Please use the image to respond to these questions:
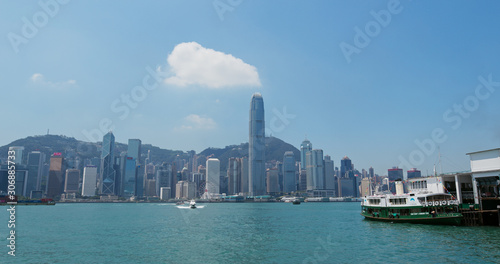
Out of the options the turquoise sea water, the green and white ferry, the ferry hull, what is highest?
the green and white ferry

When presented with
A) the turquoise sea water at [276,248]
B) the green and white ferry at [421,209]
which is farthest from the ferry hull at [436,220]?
the turquoise sea water at [276,248]

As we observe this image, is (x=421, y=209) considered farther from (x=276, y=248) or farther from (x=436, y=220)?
(x=276, y=248)

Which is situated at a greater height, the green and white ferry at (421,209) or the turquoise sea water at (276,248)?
the green and white ferry at (421,209)

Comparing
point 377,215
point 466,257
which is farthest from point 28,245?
point 377,215

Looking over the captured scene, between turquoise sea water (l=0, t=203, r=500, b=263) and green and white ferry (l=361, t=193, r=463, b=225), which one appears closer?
turquoise sea water (l=0, t=203, r=500, b=263)

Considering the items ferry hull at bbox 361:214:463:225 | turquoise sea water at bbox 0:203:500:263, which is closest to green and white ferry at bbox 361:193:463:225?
ferry hull at bbox 361:214:463:225

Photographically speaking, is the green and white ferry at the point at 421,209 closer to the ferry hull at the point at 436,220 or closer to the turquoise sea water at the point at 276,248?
the ferry hull at the point at 436,220

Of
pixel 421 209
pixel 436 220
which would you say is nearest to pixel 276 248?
pixel 421 209

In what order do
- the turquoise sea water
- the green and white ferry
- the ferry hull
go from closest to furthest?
the turquoise sea water
the ferry hull
the green and white ferry

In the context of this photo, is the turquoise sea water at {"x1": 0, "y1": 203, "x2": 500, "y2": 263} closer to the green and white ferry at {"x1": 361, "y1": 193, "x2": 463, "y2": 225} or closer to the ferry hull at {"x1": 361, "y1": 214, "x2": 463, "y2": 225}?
the ferry hull at {"x1": 361, "y1": 214, "x2": 463, "y2": 225}
